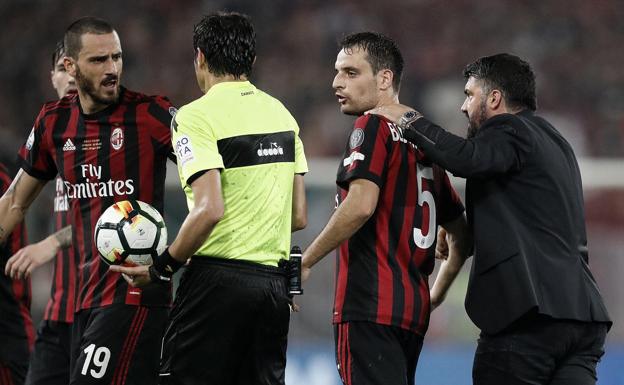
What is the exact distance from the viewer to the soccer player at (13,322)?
585cm

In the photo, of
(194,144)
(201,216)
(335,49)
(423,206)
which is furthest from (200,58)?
(335,49)

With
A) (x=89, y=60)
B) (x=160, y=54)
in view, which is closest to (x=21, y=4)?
(x=160, y=54)

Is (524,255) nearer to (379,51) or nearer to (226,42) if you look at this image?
(379,51)

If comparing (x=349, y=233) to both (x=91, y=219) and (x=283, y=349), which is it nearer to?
(x=283, y=349)

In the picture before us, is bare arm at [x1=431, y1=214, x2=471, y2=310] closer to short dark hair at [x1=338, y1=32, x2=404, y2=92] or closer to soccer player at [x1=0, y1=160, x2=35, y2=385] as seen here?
short dark hair at [x1=338, y1=32, x2=404, y2=92]

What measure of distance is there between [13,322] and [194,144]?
2.33 m

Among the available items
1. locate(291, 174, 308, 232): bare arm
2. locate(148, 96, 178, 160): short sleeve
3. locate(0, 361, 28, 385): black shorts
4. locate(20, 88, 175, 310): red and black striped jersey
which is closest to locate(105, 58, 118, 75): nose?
locate(20, 88, 175, 310): red and black striped jersey

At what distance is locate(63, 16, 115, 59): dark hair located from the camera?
16.7ft

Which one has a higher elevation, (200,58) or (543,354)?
(200,58)

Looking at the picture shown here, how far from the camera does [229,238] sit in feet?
14.0

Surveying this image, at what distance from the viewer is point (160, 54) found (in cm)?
1405

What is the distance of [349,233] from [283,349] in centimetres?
58

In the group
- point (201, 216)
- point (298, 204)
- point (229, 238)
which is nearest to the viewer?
point (201, 216)

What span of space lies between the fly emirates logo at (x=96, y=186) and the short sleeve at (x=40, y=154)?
27 centimetres
